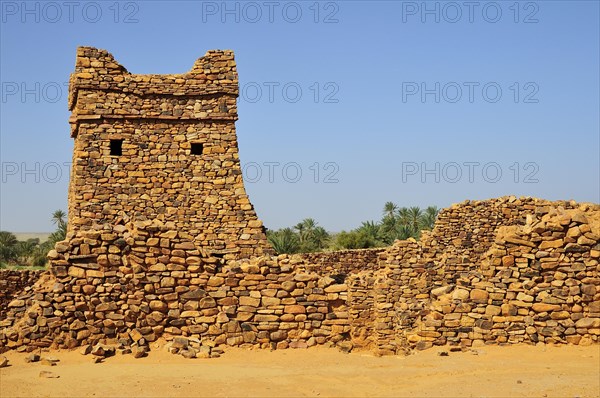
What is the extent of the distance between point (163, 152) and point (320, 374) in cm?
923

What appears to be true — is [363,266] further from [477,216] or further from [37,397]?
[37,397]

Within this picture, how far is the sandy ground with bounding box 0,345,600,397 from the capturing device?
29.1ft

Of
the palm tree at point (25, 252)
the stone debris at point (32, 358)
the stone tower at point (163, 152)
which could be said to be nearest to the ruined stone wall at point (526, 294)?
the stone debris at point (32, 358)

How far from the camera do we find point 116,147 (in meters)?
17.6

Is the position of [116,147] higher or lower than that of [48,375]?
higher

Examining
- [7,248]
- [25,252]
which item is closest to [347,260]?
[7,248]

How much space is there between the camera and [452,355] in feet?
34.9

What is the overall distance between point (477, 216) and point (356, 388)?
14.8 metres

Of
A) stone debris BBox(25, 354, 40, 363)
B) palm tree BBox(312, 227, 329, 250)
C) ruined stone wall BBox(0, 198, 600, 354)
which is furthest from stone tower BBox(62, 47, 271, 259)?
palm tree BBox(312, 227, 329, 250)

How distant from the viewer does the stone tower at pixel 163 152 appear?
17094mm

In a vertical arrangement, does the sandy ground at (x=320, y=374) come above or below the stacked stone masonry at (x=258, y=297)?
below

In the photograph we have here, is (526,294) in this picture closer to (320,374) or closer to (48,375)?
(320,374)

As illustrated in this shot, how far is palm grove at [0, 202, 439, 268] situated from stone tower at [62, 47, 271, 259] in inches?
1031

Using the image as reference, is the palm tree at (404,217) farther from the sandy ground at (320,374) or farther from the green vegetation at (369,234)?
the sandy ground at (320,374)
